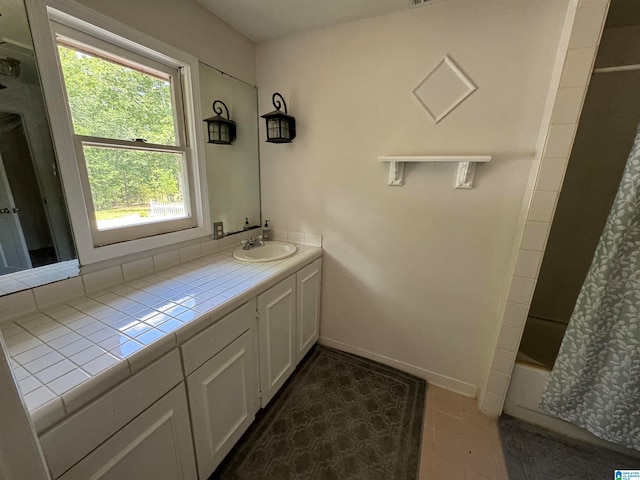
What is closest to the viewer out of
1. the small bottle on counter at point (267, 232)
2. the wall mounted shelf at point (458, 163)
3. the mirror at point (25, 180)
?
the mirror at point (25, 180)

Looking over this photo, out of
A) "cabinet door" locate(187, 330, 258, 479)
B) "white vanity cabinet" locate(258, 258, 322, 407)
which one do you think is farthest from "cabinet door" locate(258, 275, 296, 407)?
"cabinet door" locate(187, 330, 258, 479)

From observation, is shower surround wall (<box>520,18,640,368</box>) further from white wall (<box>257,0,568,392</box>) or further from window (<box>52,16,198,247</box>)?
window (<box>52,16,198,247</box>)

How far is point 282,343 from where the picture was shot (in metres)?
1.58

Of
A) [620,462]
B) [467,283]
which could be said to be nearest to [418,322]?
[467,283]

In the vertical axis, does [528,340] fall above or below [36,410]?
below

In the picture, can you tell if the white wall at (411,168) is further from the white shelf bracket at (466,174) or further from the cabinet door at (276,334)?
the cabinet door at (276,334)

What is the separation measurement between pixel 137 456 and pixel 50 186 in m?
1.08

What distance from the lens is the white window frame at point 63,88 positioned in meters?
0.96

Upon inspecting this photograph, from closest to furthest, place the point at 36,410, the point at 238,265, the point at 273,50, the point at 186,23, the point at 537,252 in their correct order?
the point at 36,410, the point at 537,252, the point at 186,23, the point at 238,265, the point at 273,50

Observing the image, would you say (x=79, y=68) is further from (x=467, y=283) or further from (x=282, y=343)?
(x=467, y=283)

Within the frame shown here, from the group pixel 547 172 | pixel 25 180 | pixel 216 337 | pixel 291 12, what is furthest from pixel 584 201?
pixel 25 180

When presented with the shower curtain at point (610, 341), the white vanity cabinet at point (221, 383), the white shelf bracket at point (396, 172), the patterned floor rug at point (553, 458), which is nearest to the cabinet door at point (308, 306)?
the white vanity cabinet at point (221, 383)

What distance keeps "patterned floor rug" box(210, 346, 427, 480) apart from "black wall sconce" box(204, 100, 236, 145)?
1698mm

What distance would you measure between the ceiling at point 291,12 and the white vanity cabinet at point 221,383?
1.68 m
